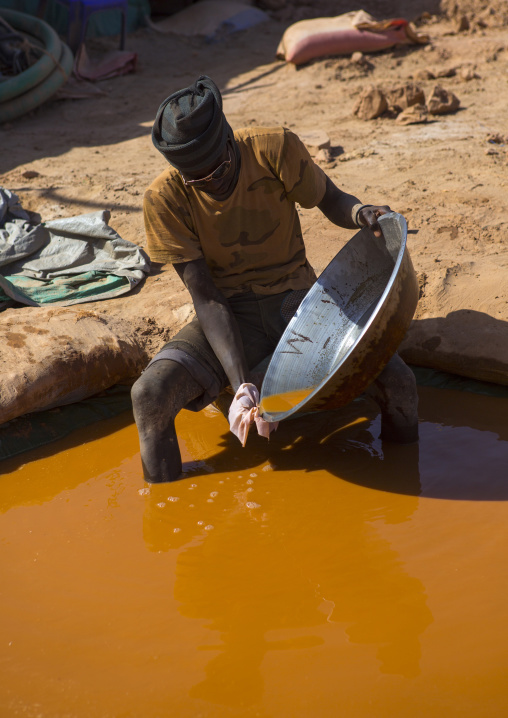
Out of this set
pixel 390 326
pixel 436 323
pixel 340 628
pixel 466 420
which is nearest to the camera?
pixel 340 628

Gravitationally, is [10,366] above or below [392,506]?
above

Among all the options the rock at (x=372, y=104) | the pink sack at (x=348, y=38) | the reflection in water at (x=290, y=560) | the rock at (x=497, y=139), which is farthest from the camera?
the pink sack at (x=348, y=38)

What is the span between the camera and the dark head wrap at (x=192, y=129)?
229cm

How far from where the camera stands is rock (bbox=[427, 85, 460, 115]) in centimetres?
594

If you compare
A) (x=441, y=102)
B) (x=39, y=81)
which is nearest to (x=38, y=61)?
(x=39, y=81)

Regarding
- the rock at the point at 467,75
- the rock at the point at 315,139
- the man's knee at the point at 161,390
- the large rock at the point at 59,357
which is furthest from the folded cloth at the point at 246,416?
the rock at the point at 467,75

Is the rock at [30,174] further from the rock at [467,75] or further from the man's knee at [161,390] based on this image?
the rock at [467,75]

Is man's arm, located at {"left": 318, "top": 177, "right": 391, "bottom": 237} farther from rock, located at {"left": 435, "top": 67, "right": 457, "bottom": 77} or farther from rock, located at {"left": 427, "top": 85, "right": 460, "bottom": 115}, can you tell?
rock, located at {"left": 435, "top": 67, "right": 457, "bottom": 77}

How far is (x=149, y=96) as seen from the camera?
7.80 meters

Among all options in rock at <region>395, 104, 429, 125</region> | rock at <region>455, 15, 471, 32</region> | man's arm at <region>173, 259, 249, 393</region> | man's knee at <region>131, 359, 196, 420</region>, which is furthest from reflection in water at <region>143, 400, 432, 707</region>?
rock at <region>455, 15, 471, 32</region>

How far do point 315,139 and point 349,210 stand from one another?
3.33 metres

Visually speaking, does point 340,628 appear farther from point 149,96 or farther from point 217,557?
point 149,96

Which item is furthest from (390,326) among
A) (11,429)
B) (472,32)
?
(472,32)

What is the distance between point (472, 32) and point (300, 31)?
7.36 ft
